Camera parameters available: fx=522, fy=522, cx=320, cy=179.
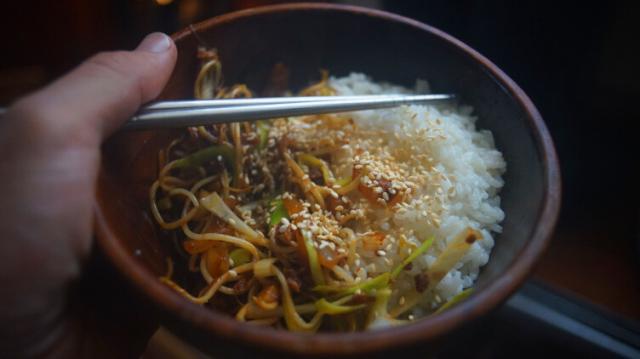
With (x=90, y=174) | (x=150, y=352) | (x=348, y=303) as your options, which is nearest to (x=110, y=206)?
(x=90, y=174)

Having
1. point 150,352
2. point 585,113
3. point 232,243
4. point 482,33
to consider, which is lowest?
point 150,352

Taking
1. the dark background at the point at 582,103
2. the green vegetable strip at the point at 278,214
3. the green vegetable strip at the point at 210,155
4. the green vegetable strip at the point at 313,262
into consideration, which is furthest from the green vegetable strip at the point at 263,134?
the dark background at the point at 582,103

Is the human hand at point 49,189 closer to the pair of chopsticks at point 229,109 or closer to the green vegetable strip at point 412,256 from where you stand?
the pair of chopsticks at point 229,109

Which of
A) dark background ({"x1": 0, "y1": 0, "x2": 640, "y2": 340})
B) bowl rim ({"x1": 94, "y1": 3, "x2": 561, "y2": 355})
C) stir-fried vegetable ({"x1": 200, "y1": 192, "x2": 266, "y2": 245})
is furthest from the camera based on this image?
dark background ({"x1": 0, "y1": 0, "x2": 640, "y2": 340})

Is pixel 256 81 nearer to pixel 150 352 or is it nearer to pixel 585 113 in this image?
pixel 150 352

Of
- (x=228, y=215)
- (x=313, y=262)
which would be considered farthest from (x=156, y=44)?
(x=313, y=262)

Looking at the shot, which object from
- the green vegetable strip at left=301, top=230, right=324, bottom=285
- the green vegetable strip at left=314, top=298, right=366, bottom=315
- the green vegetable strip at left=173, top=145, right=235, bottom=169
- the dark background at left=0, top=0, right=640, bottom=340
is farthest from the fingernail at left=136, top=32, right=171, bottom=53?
the dark background at left=0, top=0, right=640, bottom=340

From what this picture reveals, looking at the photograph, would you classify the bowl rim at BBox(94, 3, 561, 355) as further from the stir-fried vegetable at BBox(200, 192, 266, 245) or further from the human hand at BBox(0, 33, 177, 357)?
the stir-fried vegetable at BBox(200, 192, 266, 245)
